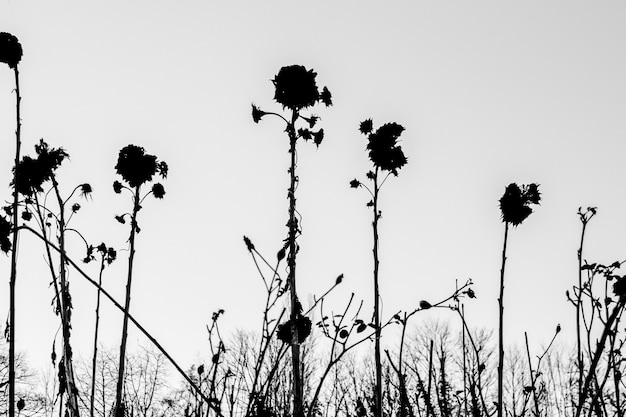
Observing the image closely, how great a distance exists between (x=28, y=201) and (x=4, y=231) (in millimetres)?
3633

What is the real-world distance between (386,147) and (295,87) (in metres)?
2.17

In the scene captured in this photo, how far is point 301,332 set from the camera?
2115 millimetres

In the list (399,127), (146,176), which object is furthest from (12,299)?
(399,127)

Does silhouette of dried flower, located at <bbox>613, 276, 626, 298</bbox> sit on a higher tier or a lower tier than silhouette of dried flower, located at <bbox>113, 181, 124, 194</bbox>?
lower

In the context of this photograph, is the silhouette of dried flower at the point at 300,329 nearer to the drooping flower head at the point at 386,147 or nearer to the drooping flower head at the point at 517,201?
the drooping flower head at the point at 517,201

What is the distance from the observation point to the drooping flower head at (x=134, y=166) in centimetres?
541

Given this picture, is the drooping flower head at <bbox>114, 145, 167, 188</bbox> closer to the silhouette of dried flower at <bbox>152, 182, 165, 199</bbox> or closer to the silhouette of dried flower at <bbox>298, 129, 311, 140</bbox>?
the silhouette of dried flower at <bbox>152, 182, 165, 199</bbox>

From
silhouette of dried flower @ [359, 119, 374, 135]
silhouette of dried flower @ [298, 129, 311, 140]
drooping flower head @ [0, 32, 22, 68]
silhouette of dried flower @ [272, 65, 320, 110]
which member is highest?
silhouette of dried flower @ [359, 119, 374, 135]

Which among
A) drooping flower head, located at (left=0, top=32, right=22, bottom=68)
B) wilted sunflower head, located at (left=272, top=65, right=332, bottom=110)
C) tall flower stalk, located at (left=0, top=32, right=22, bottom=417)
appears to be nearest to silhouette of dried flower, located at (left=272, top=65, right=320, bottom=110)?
wilted sunflower head, located at (left=272, top=65, right=332, bottom=110)

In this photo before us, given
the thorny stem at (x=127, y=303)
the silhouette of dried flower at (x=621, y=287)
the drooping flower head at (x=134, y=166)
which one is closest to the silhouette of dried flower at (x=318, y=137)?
the thorny stem at (x=127, y=303)

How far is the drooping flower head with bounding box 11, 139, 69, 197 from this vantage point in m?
4.50

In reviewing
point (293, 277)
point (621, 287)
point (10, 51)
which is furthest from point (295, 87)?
point (621, 287)

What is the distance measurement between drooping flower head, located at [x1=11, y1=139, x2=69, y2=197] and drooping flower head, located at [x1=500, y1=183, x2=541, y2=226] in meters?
3.55

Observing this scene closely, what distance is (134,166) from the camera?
5.40 m
